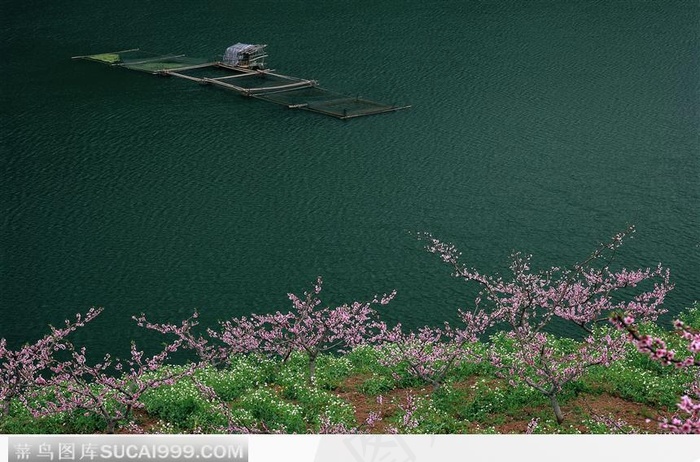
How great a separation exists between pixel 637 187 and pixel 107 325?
32.5 feet

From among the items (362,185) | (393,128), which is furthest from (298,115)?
(362,185)

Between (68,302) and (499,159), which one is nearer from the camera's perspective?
(68,302)

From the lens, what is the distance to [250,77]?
26.2m

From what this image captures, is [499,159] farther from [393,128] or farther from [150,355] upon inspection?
[150,355]

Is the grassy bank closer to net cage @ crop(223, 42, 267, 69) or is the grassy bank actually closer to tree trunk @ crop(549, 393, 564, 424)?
tree trunk @ crop(549, 393, 564, 424)

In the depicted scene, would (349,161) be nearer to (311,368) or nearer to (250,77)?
(250,77)

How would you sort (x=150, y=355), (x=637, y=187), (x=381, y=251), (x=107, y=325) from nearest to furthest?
(x=150, y=355)
(x=107, y=325)
(x=381, y=251)
(x=637, y=187)

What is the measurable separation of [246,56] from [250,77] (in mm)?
907

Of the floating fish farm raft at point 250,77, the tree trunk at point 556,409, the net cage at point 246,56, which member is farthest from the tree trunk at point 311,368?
the net cage at point 246,56

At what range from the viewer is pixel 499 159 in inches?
774

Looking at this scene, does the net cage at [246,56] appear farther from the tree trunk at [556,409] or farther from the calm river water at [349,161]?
the tree trunk at [556,409]

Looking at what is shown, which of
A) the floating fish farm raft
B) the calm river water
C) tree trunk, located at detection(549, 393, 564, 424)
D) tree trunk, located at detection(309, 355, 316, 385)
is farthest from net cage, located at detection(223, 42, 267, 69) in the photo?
tree trunk, located at detection(549, 393, 564, 424)

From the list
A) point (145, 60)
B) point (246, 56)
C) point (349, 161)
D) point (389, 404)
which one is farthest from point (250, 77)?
point (389, 404)

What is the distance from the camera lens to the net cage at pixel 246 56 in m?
26.7
